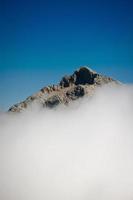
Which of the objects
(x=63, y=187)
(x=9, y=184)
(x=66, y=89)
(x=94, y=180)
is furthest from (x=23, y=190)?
(x=66, y=89)

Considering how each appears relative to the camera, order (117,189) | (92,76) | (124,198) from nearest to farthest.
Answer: (124,198) < (117,189) < (92,76)

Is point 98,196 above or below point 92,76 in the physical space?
below

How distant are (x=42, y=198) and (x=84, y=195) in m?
18.9

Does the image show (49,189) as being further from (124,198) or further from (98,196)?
(124,198)

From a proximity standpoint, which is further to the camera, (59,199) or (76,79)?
(76,79)

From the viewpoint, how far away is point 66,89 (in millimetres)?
199250

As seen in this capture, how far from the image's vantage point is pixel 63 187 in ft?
643

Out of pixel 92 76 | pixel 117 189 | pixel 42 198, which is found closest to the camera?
pixel 42 198

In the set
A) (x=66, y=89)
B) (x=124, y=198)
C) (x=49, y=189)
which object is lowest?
(x=124, y=198)

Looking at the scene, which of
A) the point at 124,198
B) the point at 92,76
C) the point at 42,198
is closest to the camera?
the point at 124,198

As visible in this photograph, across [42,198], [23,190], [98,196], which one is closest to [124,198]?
[98,196]

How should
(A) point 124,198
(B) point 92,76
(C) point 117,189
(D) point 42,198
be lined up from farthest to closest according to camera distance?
(B) point 92,76 → (C) point 117,189 → (D) point 42,198 → (A) point 124,198

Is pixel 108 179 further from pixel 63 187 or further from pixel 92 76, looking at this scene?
pixel 92 76

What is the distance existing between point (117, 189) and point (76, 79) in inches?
2245
